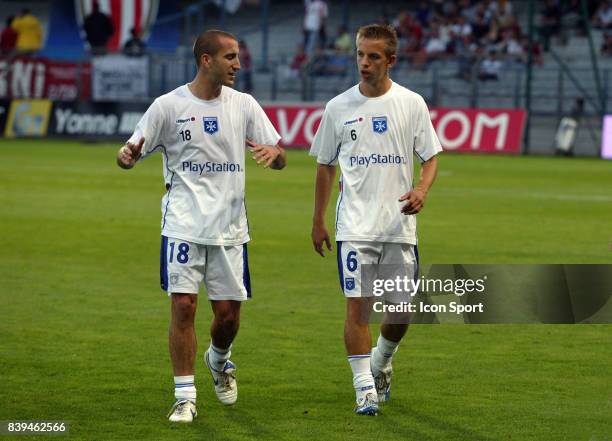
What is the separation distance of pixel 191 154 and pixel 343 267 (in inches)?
41.1

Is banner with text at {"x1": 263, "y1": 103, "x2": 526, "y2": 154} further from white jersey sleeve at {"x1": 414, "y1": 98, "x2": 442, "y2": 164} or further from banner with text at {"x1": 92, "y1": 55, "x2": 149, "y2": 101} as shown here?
white jersey sleeve at {"x1": 414, "y1": 98, "x2": 442, "y2": 164}

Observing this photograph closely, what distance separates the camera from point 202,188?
289 inches

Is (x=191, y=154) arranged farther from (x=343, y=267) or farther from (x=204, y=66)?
(x=343, y=267)

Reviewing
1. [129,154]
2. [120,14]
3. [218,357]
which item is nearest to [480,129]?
[120,14]

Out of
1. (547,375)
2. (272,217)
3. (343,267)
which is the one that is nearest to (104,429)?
(343,267)

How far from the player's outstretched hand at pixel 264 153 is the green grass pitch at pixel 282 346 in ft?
4.54

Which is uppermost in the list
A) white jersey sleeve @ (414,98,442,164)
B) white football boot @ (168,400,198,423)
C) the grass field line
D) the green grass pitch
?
white jersey sleeve @ (414,98,442,164)

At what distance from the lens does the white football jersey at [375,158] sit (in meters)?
7.33

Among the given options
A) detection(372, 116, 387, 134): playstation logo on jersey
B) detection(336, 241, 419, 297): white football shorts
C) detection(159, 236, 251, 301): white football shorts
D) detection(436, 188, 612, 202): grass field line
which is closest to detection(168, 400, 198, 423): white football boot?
detection(159, 236, 251, 301): white football shorts

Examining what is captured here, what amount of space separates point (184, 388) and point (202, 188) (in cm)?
110

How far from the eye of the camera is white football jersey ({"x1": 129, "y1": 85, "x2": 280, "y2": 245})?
7.31 metres

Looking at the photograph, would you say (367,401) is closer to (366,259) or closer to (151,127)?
(366,259)

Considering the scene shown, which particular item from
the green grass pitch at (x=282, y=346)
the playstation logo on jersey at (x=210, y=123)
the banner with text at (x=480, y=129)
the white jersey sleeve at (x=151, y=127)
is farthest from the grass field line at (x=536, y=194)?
the white jersey sleeve at (x=151, y=127)

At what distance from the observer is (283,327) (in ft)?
33.6
